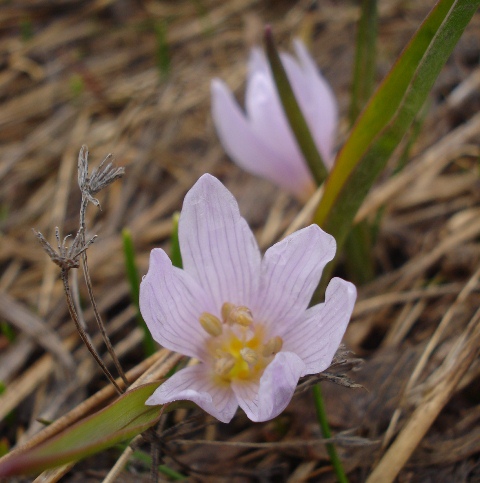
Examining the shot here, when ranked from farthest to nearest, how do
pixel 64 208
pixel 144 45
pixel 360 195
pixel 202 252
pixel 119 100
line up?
pixel 144 45
pixel 119 100
pixel 64 208
pixel 360 195
pixel 202 252

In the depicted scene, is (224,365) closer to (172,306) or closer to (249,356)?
(249,356)

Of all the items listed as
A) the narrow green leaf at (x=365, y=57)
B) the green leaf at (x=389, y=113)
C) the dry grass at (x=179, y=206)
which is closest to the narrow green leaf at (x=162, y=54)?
the dry grass at (x=179, y=206)

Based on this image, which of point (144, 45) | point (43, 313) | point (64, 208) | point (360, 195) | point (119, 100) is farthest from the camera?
point (144, 45)

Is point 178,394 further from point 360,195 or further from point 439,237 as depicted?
point 439,237

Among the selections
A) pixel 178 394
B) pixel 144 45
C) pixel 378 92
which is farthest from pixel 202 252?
pixel 144 45

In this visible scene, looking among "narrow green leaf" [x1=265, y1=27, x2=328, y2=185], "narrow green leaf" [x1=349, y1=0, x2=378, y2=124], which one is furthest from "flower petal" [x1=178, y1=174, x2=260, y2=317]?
"narrow green leaf" [x1=349, y1=0, x2=378, y2=124]

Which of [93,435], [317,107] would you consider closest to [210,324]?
[93,435]

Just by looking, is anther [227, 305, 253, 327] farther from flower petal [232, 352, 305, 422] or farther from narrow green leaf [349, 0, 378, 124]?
narrow green leaf [349, 0, 378, 124]
